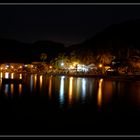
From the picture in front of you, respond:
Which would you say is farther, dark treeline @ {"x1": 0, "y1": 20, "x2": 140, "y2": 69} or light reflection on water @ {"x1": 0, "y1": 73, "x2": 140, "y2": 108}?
dark treeline @ {"x1": 0, "y1": 20, "x2": 140, "y2": 69}

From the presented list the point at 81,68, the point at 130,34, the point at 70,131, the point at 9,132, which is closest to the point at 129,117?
the point at 70,131

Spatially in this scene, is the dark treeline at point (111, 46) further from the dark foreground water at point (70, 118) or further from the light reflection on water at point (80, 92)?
the dark foreground water at point (70, 118)

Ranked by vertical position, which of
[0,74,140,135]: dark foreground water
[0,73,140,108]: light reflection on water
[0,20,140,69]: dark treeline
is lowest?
[0,74,140,135]: dark foreground water

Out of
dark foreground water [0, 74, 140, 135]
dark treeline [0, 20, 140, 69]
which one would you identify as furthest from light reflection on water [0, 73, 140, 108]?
dark treeline [0, 20, 140, 69]

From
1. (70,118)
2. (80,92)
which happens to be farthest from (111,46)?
(70,118)

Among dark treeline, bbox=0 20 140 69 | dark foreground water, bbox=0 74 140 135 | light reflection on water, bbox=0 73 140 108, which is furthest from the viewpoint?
dark treeline, bbox=0 20 140 69

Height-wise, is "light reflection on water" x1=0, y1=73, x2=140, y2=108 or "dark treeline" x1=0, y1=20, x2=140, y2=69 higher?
"dark treeline" x1=0, y1=20, x2=140, y2=69

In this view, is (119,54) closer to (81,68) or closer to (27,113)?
(81,68)

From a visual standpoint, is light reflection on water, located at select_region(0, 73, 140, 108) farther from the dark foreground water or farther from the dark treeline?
the dark treeline

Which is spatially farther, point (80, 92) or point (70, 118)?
point (80, 92)

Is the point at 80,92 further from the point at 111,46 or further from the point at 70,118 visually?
the point at 111,46

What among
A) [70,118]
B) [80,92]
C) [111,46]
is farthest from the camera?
[111,46]

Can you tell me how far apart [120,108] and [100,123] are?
4.52 m

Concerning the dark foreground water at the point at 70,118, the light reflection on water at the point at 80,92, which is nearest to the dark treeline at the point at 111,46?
the light reflection on water at the point at 80,92
